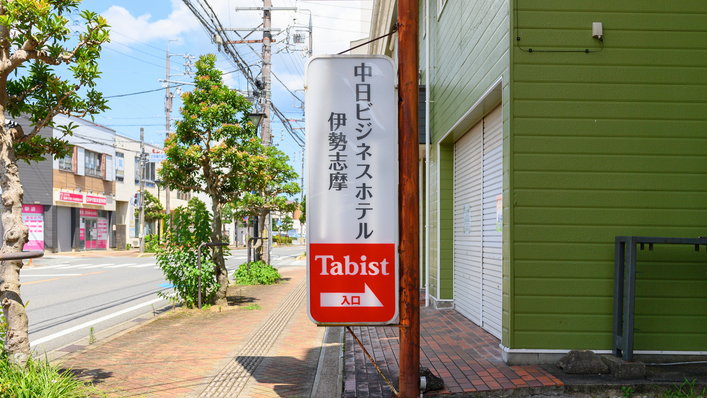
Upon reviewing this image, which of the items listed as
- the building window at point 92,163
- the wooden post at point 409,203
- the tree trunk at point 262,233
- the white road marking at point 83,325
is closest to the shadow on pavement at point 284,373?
the wooden post at point 409,203

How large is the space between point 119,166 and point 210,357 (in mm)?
40036

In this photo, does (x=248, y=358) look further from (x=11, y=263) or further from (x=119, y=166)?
(x=119, y=166)

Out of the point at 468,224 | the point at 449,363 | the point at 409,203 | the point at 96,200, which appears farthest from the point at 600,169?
the point at 96,200

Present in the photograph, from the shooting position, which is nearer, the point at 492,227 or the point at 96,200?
the point at 492,227

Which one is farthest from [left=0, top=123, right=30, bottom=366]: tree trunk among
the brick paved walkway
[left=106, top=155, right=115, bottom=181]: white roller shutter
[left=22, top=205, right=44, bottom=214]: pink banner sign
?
[left=106, top=155, right=115, bottom=181]: white roller shutter

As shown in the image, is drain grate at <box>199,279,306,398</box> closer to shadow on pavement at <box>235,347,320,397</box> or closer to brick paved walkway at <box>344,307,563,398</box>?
shadow on pavement at <box>235,347,320,397</box>

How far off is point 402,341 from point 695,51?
14.2 feet

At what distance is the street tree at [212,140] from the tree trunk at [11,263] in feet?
17.7

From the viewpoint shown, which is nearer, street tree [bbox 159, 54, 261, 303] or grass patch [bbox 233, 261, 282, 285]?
street tree [bbox 159, 54, 261, 303]

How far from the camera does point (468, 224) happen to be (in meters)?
8.72

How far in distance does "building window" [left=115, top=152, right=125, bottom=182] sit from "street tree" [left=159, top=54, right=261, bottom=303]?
3442 cm

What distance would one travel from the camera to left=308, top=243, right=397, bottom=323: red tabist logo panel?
13.7 feet

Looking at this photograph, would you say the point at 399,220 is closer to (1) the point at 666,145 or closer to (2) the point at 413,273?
(2) the point at 413,273

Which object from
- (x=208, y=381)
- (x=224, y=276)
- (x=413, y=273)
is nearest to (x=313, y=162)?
(x=413, y=273)
